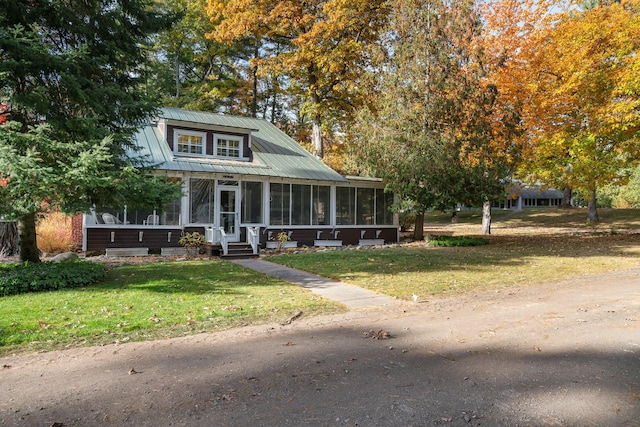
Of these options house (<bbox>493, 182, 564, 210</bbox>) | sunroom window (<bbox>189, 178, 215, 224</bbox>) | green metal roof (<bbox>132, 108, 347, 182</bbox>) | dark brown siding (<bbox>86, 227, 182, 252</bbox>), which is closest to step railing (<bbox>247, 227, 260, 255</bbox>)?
sunroom window (<bbox>189, 178, 215, 224</bbox>)

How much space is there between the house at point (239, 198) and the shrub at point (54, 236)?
81cm

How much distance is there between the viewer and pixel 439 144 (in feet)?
56.9

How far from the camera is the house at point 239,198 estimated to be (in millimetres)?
15570

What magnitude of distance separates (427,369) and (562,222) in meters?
36.1

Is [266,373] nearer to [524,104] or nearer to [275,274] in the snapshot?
[275,274]

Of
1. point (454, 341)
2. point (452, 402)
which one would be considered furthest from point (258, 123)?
point (452, 402)

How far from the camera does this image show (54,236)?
14.8 meters

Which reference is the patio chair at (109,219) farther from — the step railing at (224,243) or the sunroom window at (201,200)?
the step railing at (224,243)

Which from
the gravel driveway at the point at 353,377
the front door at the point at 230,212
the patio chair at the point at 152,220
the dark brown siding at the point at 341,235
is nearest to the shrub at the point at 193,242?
the patio chair at the point at 152,220

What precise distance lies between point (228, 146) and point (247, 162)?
115 cm

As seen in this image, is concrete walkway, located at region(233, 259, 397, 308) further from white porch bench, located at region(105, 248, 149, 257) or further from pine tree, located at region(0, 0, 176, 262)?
white porch bench, located at region(105, 248, 149, 257)

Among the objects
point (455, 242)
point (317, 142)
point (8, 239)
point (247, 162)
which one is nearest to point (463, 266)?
point (455, 242)

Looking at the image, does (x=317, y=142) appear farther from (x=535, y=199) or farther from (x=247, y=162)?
(x=535, y=199)

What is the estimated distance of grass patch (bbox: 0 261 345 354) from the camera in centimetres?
538
